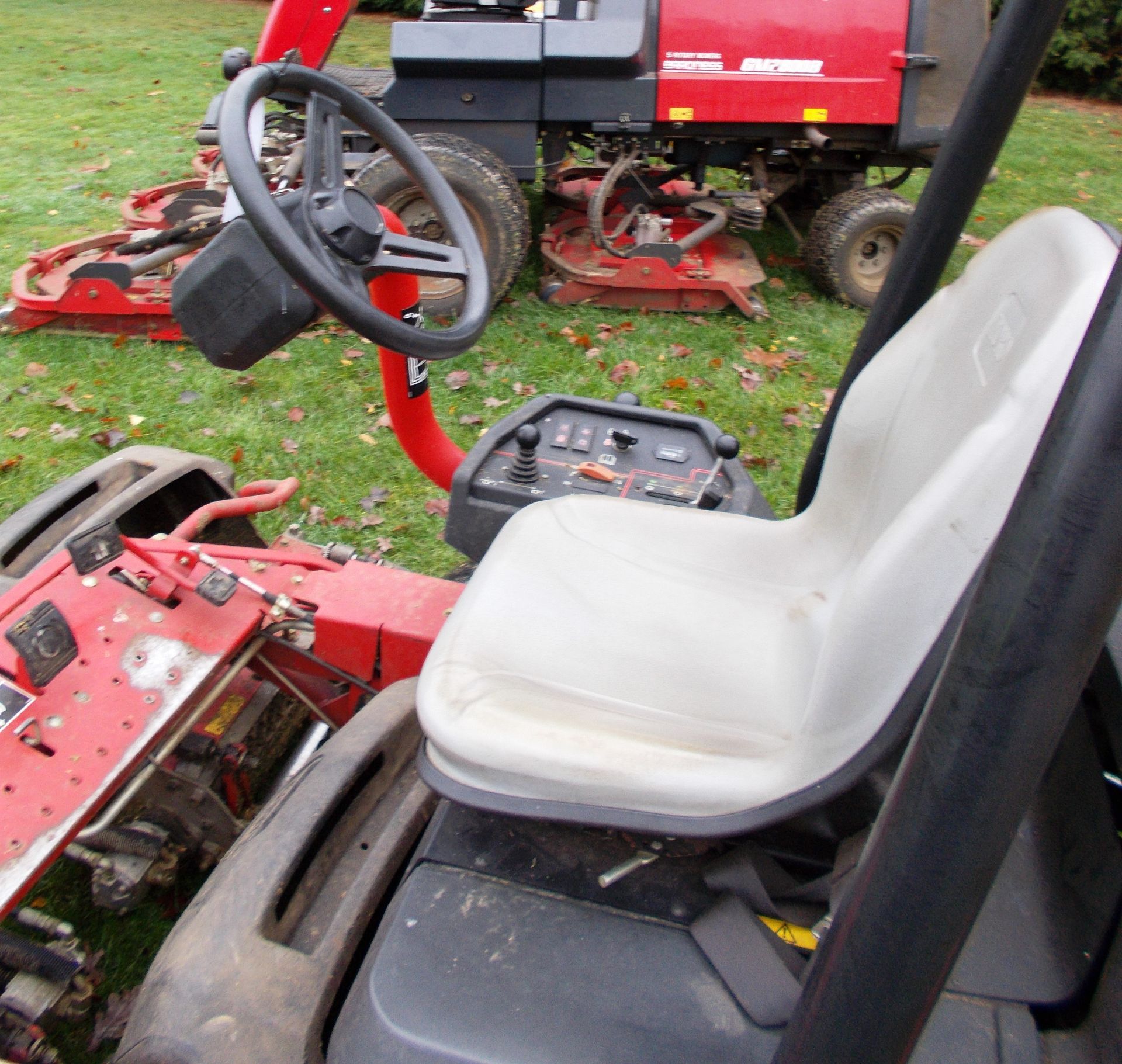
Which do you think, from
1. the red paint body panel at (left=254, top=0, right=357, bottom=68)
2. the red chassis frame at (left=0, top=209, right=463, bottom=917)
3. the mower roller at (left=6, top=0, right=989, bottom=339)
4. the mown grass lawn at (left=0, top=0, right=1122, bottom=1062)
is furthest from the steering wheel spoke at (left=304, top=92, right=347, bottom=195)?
the red paint body panel at (left=254, top=0, right=357, bottom=68)

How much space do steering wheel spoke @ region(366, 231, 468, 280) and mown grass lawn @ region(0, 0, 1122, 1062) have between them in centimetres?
117

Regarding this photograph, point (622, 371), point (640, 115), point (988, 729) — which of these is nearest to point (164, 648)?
point (988, 729)

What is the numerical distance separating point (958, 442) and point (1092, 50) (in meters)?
10.9

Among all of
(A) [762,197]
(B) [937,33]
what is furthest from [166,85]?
(B) [937,33]

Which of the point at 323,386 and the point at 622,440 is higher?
the point at 622,440

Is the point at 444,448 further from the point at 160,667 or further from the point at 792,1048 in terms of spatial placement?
the point at 792,1048

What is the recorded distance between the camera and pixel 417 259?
183 centimetres

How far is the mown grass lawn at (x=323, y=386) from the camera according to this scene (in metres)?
3.02

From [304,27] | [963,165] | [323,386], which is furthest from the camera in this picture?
[304,27]

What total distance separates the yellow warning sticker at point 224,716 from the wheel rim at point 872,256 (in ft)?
11.9

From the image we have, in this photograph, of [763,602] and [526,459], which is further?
[526,459]

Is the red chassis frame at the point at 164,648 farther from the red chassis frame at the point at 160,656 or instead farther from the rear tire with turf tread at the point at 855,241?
the rear tire with turf tread at the point at 855,241

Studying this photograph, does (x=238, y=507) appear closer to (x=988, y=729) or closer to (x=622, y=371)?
(x=988, y=729)

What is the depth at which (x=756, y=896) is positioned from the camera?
112 centimetres
